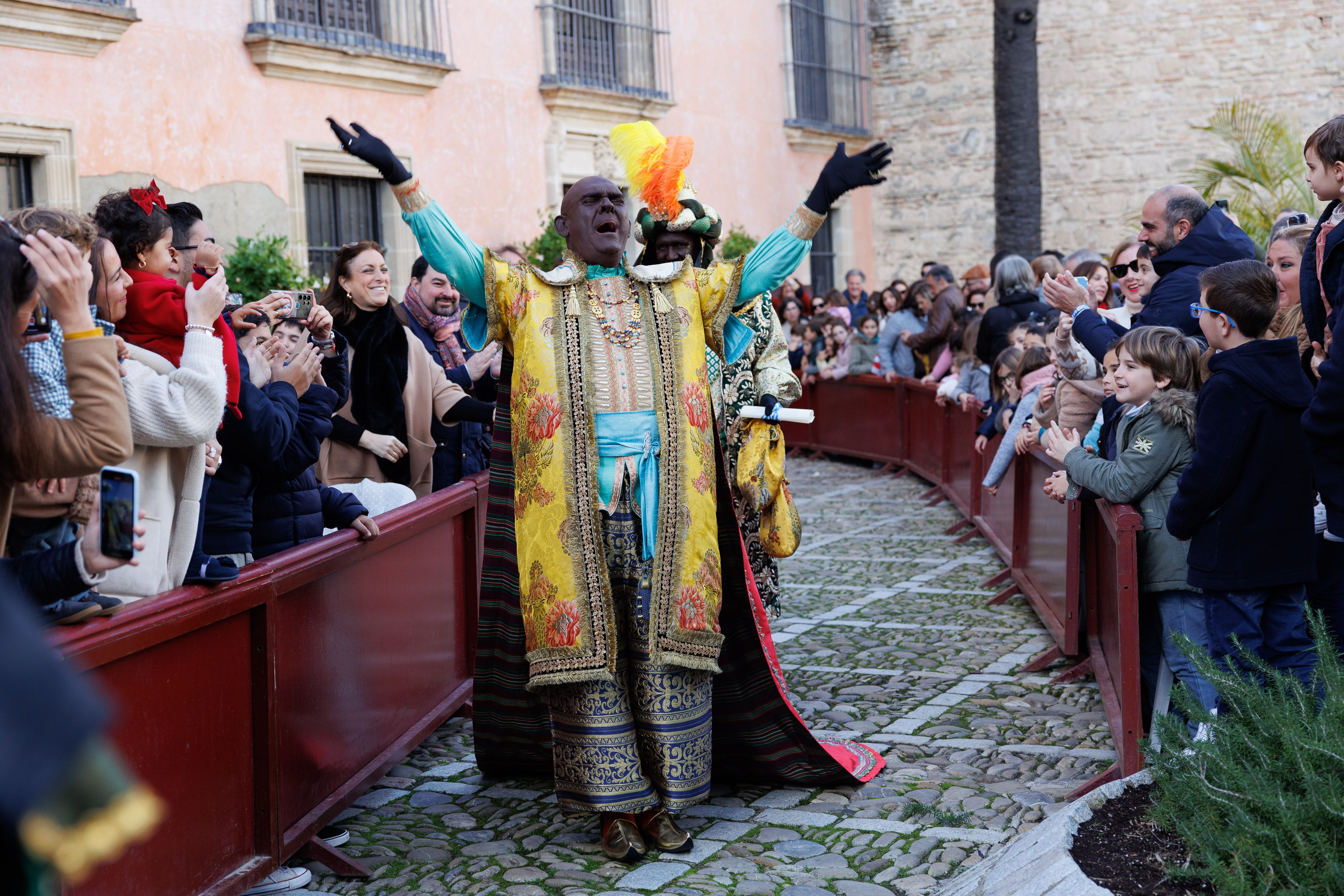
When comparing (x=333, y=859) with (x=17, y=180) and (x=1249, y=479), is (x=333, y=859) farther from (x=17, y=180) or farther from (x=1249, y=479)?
(x=17, y=180)

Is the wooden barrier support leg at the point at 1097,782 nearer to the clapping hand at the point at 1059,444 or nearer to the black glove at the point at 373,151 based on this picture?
the clapping hand at the point at 1059,444

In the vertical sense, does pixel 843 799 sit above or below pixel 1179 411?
below

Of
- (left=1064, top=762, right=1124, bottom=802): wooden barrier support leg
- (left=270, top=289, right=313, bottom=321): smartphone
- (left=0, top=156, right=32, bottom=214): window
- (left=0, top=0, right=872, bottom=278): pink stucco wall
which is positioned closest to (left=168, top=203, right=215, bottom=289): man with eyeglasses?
(left=270, top=289, right=313, bottom=321): smartphone

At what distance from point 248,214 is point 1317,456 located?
10.9 meters

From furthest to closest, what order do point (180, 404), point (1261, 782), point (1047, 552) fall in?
point (1047, 552) → point (180, 404) → point (1261, 782)

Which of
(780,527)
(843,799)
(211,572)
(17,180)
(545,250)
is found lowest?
(843,799)

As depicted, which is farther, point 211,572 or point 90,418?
point 211,572

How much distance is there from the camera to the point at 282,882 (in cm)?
388

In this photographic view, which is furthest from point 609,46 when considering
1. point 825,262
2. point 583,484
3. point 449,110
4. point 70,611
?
point 70,611

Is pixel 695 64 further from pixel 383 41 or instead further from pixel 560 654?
pixel 560 654

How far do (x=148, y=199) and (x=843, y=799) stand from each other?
2852 mm

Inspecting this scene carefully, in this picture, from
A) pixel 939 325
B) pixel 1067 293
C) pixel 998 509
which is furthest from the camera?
pixel 939 325

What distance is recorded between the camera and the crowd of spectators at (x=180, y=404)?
252cm

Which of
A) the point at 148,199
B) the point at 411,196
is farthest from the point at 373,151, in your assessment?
the point at 148,199
